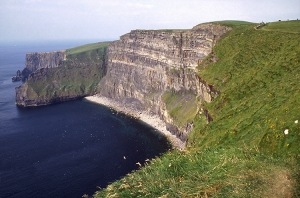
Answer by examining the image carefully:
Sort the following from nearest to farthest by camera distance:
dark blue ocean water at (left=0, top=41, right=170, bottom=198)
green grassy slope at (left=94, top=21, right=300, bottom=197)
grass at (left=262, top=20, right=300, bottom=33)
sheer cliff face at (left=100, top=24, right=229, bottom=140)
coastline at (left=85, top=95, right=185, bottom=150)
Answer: green grassy slope at (left=94, top=21, right=300, bottom=197) → grass at (left=262, top=20, right=300, bottom=33) → dark blue ocean water at (left=0, top=41, right=170, bottom=198) → coastline at (left=85, top=95, right=185, bottom=150) → sheer cliff face at (left=100, top=24, right=229, bottom=140)

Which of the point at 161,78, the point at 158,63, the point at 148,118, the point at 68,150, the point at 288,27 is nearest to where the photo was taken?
the point at 288,27

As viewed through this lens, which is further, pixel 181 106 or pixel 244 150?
pixel 181 106

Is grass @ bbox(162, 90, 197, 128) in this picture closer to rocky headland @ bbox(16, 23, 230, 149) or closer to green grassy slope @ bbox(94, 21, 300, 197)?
rocky headland @ bbox(16, 23, 230, 149)

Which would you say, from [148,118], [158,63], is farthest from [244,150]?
[158,63]

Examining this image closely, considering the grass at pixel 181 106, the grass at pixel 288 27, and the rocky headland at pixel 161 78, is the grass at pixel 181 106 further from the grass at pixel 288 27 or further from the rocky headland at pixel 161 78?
the grass at pixel 288 27

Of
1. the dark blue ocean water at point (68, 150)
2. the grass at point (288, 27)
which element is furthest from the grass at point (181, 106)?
the grass at point (288, 27)

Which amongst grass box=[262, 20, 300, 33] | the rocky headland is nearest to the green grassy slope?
grass box=[262, 20, 300, 33]

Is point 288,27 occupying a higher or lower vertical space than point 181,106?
higher

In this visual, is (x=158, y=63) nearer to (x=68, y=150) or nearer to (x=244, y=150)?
(x=68, y=150)
